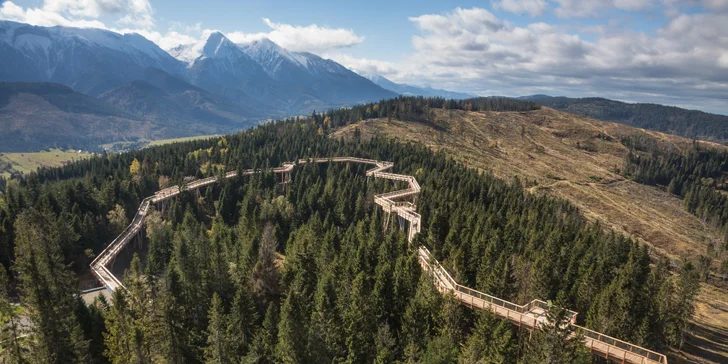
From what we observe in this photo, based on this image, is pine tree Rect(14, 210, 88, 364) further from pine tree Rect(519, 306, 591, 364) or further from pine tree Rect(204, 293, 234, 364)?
pine tree Rect(519, 306, 591, 364)

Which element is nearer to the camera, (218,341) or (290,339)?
(290,339)

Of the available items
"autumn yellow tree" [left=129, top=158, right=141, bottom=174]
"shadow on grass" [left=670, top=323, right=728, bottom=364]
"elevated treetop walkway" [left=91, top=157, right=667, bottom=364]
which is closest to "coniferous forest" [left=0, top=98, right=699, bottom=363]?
"elevated treetop walkway" [left=91, top=157, right=667, bottom=364]

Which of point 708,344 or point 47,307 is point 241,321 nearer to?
point 47,307

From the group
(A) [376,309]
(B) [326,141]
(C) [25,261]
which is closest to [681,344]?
(A) [376,309]

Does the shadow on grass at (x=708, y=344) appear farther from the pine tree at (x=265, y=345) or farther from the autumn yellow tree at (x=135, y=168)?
the autumn yellow tree at (x=135, y=168)

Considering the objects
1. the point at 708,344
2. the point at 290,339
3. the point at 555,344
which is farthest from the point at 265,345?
the point at 708,344
